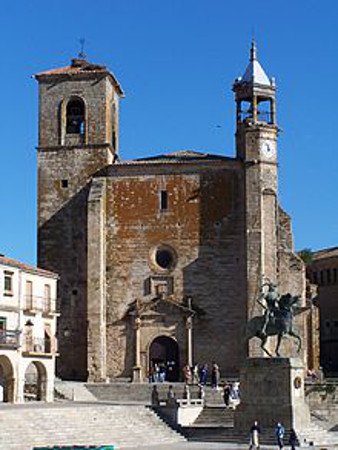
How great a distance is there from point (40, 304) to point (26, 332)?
2242mm

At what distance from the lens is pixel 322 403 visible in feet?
156

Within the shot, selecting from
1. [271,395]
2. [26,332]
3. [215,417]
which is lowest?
[215,417]

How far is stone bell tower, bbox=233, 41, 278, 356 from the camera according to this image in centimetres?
5219

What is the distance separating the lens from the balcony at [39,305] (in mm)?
47531

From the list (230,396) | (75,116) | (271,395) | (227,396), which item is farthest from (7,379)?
(75,116)

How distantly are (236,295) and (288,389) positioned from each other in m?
14.9

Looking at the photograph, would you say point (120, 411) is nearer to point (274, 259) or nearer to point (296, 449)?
point (296, 449)

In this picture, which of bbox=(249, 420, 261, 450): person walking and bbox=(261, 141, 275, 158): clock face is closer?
bbox=(249, 420, 261, 450): person walking

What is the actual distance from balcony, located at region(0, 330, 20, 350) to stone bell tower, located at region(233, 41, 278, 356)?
12152 millimetres

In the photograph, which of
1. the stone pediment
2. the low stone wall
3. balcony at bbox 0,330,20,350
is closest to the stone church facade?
the stone pediment

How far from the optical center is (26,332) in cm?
4678

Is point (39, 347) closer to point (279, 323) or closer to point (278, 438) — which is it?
point (279, 323)

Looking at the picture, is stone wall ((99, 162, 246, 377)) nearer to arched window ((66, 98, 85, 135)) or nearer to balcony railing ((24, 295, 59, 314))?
arched window ((66, 98, 85, 135))

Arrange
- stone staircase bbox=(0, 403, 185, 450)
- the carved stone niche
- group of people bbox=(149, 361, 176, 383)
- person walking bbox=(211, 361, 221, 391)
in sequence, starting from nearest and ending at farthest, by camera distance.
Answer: stone staircase bbox=(0, 403, 185, 450), person walking bbox=(211, 361, 221, 391), group of people bbox=(149, 361, 176, 383), the carved stone niche
